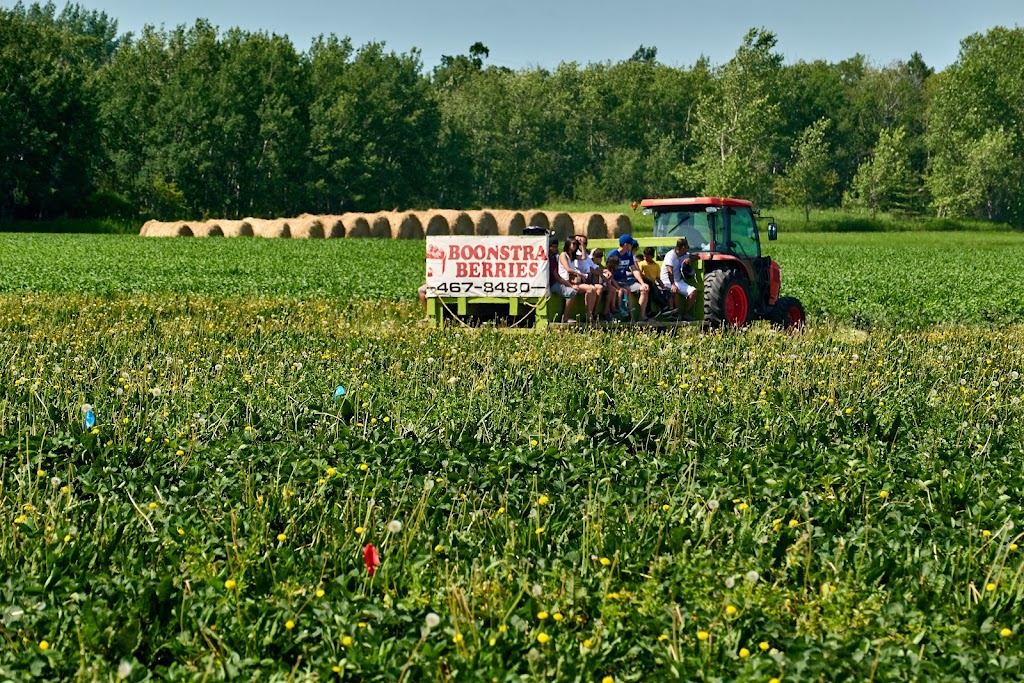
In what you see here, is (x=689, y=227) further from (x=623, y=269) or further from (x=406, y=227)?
(x=406, y=227)

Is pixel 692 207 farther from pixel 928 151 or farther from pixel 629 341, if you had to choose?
pixel 928 151

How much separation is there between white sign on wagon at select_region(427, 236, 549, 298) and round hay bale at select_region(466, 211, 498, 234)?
3396 cm

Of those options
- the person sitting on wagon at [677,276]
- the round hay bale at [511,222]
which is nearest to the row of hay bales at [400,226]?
the round hay bale at [511,222]

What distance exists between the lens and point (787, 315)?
54.3 feet

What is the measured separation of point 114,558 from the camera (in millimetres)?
5215

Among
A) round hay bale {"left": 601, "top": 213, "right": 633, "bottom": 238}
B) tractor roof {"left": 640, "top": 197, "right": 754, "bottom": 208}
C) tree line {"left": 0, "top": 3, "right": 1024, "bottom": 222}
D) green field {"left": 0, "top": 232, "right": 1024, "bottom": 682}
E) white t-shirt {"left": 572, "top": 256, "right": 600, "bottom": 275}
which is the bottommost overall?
green field {"left": 0, "top": 232, "right": 1024, "bottom": 682}

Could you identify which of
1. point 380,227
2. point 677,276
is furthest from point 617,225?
point 677,276

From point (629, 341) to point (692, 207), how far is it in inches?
165

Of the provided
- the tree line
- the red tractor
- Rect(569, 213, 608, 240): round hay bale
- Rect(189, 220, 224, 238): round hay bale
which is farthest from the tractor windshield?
the tree line

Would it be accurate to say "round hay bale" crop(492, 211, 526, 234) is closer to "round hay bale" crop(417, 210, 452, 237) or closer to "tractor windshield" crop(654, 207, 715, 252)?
"round hay bale" crop(417, 210, 452, 237)

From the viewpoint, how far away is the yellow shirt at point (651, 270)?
15.1 meters

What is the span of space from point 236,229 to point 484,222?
991 centimetres

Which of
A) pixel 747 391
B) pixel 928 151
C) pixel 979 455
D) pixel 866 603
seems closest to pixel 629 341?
pixel 747 391

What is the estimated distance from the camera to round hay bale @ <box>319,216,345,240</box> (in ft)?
160
